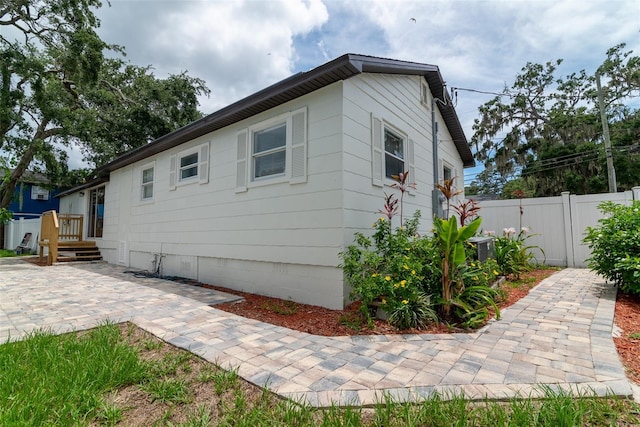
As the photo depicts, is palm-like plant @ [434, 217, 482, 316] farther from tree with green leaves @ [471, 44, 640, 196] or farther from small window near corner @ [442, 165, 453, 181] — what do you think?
tree with green leaves @ [471, 44, 640, 196]

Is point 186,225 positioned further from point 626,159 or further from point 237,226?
point 626,159

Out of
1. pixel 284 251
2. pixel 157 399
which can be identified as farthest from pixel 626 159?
pixel 157 399

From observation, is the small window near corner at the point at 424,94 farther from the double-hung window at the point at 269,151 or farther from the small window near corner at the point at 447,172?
the double-hung window at the point at 269,151

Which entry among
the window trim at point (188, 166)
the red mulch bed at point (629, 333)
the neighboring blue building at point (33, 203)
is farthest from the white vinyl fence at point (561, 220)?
the neighboring blue building at point (33, 203)

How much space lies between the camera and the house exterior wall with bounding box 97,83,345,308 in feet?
15.7

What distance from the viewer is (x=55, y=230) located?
10.4 m

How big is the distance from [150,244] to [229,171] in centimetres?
447

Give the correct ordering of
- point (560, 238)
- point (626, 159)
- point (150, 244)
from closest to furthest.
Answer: point (560, 238)
point (150, 244)
point (626, 159)

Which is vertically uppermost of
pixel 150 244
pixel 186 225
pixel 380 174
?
pixel 380 174

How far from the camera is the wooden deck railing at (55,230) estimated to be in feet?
34.3

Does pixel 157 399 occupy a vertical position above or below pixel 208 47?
below

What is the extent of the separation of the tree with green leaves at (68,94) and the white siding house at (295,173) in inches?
308

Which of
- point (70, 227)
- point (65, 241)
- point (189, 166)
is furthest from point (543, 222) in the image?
point (70, 227)

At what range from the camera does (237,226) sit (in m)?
6.32
